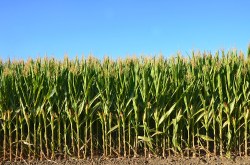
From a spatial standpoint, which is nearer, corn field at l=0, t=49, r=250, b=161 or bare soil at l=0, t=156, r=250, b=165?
bare soil at l=0, t=156, r=250, b=165

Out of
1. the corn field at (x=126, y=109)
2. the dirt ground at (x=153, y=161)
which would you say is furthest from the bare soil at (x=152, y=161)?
the corn field at (x=126, y=109)

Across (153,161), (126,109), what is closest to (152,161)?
(153,161)

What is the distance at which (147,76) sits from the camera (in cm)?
641

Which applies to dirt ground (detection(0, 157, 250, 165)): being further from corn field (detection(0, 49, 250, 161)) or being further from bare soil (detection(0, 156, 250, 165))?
corn field (detection(0, 49, 250, 161))

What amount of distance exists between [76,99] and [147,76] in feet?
4.12

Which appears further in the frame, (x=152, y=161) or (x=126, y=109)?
(x=126, y=109)

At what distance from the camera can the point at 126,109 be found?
643 cm

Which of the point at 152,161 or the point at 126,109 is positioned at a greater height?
the point at 126,109

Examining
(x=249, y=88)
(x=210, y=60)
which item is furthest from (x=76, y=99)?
(x=249, y=88)

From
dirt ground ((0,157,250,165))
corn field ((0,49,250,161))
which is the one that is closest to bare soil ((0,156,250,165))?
dirt ground ((0,157,250,165))

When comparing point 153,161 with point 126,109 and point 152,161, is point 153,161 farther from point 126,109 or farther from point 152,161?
point 126,109

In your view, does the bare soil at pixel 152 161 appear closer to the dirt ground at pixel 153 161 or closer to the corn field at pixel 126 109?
the dirt ground at pixel 153 161

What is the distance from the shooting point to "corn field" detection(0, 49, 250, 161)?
→ 6336mm

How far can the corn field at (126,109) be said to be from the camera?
6336mm
